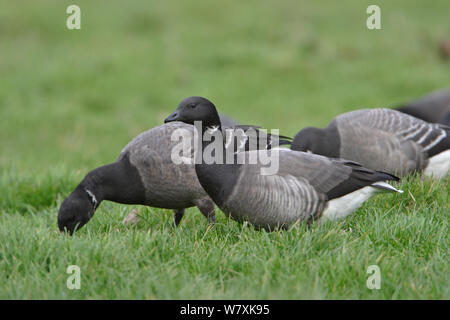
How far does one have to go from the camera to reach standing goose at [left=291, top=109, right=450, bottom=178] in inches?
254

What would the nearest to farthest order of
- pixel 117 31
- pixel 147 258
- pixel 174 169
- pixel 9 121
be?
pixel 147 258, pixel 174 169, pixel 9 121, pixel 117 31

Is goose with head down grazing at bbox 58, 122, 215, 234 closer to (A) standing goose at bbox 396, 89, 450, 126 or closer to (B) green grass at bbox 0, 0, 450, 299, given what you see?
(B) green grass at bbox 0, 0, 450, 299

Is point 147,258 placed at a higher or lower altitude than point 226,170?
lower

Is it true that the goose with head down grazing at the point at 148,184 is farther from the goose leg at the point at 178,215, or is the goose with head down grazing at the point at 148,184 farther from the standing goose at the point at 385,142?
the standing goose at the point at 385,142

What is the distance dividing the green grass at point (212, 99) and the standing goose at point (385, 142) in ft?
2.32

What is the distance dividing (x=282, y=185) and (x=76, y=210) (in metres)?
1.91

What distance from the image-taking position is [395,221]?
471 centimetres

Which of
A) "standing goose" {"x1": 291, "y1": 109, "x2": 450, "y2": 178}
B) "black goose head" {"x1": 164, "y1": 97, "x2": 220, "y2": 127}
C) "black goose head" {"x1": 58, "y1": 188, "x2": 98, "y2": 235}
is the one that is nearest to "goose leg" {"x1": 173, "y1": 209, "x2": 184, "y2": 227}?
"black goose head" {"x1": 58, "y1": 188, "x2": 98, "y2": 235}

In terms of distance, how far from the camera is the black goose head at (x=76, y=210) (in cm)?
512

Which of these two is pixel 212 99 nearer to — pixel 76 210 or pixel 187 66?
pixel 187 66
